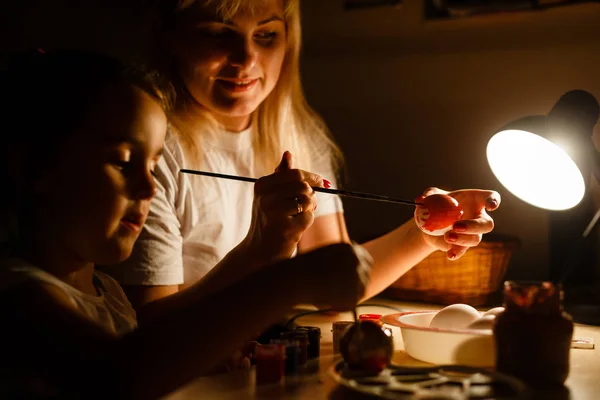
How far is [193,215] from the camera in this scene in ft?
5.49

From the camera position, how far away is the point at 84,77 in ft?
3.25

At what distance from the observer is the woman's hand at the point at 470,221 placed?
1.49 m

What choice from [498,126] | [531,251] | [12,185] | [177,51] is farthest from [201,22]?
[531,251]

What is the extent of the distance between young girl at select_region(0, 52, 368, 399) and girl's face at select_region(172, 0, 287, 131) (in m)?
0.55

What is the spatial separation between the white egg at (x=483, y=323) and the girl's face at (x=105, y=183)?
1.82ft

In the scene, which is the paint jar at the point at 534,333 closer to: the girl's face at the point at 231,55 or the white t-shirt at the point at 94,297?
the white t-shirt at the point at 94,297

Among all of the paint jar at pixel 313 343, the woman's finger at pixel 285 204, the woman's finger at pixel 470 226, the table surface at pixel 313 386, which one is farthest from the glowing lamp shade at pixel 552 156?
the paint jar at pixel 313 343

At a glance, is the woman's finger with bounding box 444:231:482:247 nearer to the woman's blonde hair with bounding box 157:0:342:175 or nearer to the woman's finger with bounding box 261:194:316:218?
the woman's finger with bounding box 261:194:316:218

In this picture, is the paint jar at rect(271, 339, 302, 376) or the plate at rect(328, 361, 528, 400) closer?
the plate at rect(328, 361, 528, 400)

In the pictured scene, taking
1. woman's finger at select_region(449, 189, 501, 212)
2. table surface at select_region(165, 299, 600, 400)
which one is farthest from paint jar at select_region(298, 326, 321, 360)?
woman's finger at select_region(449, 189, 501, 212)

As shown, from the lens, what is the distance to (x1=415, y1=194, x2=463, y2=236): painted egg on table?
4.81 ft

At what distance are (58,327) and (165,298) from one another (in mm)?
639

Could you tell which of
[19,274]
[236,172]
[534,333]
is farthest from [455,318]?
[236,172]

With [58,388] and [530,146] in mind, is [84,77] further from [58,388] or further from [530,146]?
[530,146]
